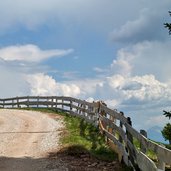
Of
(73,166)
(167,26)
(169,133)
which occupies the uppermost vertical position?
(167,26)

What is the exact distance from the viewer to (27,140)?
1986cm

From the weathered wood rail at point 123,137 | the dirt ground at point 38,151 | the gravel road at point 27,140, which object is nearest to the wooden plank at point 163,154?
the weathered wood rail at point 123,137

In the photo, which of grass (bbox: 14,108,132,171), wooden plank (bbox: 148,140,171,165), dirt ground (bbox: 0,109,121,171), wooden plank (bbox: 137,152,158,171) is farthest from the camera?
grass (bbox: 14,108,132,171)

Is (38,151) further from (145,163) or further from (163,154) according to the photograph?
(163,154)

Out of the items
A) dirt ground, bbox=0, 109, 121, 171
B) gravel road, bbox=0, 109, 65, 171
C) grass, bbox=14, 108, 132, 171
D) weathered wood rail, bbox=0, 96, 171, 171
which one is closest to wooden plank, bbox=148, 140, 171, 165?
weathered wood rail, bbox=0, 96, 171, 171

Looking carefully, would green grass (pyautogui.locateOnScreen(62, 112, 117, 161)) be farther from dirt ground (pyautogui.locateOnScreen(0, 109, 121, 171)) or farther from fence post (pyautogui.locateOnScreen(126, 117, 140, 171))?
fence post (pyautogui.locateOnScreen(126, 117, 140, 171))

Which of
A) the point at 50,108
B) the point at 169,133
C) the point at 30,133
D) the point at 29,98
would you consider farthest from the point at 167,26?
the point at 29,98

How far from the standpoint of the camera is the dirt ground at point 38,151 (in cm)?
1384

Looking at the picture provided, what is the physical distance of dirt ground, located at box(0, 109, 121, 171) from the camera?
545 inches

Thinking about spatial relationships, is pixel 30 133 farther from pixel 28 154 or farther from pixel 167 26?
pixel 167 26

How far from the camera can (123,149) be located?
13922 millimetres

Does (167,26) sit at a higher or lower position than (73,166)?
higher

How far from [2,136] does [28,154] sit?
17.2 feet

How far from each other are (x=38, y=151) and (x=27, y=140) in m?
3.04
